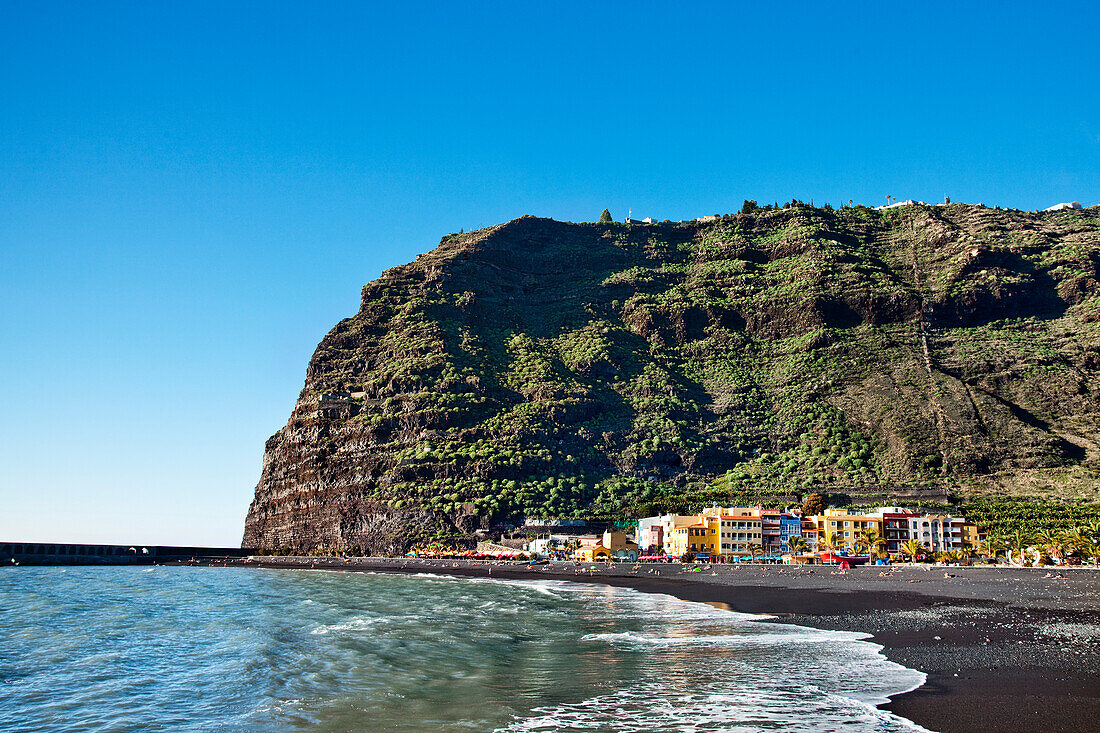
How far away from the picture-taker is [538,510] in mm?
135750

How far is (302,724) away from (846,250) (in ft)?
643

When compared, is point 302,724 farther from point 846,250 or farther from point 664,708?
point 846,250

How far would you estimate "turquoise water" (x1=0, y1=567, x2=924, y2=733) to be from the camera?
21000mm

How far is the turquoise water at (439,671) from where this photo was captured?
2100 cm

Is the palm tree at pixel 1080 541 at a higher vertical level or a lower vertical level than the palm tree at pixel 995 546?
higher

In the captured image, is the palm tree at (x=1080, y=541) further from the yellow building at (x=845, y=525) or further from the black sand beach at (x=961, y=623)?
the yellow building at (x=845, y=525)

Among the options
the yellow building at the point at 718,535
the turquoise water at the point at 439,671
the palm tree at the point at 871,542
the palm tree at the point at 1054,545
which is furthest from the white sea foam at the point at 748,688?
the yellow building at the point at 718,535

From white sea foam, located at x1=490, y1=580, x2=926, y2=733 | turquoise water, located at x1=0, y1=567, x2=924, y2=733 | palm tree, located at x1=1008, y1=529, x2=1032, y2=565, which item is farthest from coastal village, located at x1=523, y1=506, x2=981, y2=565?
white sea foam, located at x1=490, y1=580, x2=926, y2=733

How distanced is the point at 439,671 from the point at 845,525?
105m

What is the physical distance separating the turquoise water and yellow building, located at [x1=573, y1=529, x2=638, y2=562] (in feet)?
218

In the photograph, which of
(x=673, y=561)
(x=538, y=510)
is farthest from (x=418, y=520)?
(x=673, y=561)

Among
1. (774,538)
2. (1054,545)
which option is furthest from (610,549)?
(1054,545)

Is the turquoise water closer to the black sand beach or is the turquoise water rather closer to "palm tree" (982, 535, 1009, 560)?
the black sand beach

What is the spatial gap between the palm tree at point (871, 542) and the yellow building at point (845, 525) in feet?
10.7
